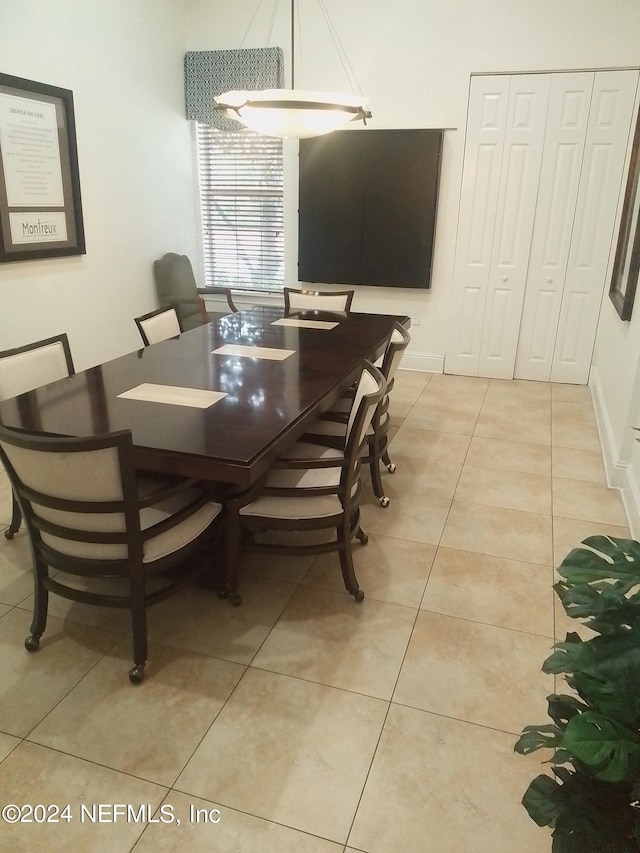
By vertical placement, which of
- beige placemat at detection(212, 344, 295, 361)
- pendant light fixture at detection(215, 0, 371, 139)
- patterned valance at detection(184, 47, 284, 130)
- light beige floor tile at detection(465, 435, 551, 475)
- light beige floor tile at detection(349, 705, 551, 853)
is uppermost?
patterned valance at detection(184, 47, 284, 130)

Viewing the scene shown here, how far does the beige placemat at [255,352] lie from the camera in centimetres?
285

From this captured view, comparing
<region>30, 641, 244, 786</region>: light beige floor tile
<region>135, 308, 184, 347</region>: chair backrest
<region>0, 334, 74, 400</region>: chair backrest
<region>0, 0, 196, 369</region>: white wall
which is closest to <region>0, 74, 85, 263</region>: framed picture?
<region>0, 0, 196, 369</region>: white wall

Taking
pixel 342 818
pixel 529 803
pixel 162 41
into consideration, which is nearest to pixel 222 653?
pixel 342 818

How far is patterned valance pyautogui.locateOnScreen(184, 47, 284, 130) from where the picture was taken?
4965mm

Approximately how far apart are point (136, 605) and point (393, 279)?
157 inches

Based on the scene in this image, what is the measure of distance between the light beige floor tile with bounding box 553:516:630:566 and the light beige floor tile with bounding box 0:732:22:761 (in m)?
2.19

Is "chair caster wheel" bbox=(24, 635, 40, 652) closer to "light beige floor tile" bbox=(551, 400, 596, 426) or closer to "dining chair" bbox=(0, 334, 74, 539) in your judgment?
"dining chair" bbox=(0, 334, 74, 539)

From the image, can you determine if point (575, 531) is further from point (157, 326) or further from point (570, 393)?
point (157, 326)

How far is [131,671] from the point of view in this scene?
1909 millimetres

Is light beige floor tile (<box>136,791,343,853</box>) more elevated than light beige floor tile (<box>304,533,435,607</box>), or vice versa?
light beige floor tile (<box>304,533,435,607</box>)

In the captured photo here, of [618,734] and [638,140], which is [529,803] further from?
[638,140]

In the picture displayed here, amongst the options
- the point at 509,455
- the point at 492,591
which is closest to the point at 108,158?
the point at 509,455

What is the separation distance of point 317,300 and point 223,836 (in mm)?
3397

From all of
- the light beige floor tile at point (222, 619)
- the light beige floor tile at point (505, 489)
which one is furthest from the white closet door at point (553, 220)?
the light beige floor tile at point (222, 619)
